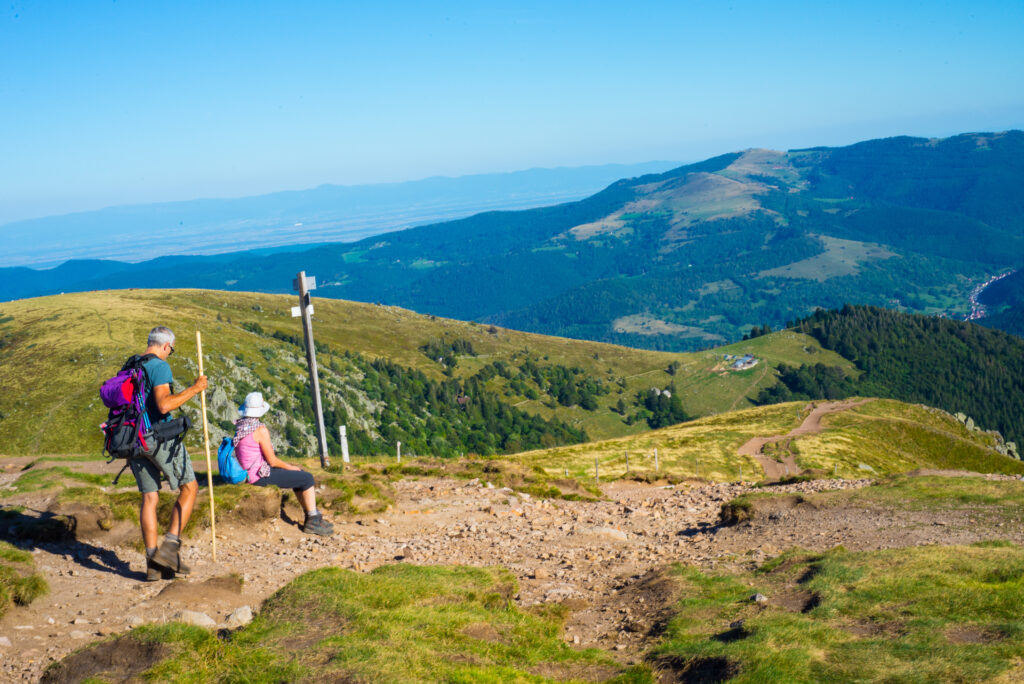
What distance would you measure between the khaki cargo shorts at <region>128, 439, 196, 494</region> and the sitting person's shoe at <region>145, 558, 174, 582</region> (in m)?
1.27

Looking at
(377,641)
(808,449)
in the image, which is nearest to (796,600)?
(377,641)

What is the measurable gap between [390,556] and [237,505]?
4.02 meters

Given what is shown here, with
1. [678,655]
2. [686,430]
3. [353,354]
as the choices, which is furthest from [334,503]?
[353,354]

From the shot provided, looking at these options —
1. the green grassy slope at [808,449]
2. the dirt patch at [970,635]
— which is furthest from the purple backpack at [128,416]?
the green grassy slope at [808,449]

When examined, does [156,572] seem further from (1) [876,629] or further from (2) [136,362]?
(1) [876,629]

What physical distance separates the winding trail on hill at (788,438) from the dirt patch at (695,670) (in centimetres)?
4135

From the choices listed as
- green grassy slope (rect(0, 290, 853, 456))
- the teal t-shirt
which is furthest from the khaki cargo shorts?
green grassy slope (rect(0, 290, 853, 456))

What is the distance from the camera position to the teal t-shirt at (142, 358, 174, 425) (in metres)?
11.3

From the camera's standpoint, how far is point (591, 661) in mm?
9656

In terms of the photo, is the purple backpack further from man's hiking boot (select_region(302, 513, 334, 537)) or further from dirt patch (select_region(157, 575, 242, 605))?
man's hiking boot (select_region(302, 513, 334, 537))

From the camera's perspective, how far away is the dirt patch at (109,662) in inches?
302

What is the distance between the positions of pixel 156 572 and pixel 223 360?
334 ft

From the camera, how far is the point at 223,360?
106 meters

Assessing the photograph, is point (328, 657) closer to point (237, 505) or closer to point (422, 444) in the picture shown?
point (237, 505)
